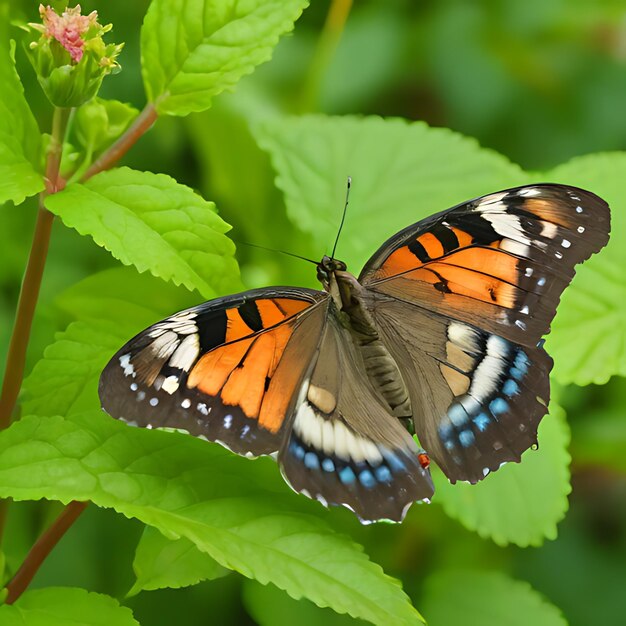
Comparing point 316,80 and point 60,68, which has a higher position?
point 60,68

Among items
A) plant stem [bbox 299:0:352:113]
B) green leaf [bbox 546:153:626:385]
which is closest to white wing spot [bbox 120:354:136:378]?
green leaf [bbox 546:153:626:385]

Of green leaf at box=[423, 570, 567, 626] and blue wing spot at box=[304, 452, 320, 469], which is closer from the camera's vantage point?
blue wing spot at box=[304, 452, 320, 469]

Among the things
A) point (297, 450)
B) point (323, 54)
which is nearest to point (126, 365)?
point (297, 450)

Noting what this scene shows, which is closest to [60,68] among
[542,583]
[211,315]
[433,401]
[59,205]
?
[59,205]

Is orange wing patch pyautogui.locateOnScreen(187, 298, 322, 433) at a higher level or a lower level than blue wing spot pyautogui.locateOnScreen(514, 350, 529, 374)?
lower

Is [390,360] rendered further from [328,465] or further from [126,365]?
[126,365]

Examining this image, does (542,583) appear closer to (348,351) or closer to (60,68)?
(348,351)

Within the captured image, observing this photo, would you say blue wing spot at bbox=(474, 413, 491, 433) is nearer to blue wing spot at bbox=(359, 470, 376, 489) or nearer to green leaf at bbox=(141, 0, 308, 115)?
blue wing spot at bbox=(359, 470, 376, 489)
